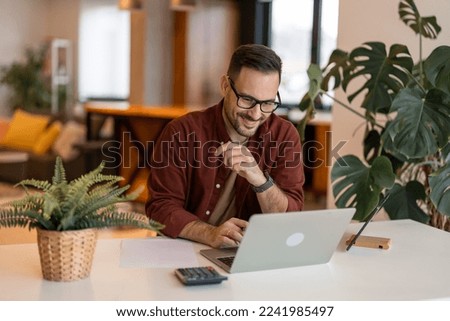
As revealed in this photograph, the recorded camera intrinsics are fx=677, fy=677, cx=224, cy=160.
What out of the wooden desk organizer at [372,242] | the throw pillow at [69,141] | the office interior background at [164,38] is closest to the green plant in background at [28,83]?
the office interior background at [164,38]

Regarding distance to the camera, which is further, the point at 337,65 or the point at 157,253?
the point at 337,65

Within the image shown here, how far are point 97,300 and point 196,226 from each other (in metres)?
0.70

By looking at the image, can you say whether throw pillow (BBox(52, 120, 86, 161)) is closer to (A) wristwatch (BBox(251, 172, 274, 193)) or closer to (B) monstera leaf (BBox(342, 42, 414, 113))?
(B) monstera leaf (BBox(342, 42, 414, 113))

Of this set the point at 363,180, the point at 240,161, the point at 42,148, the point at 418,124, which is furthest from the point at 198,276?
the point at 42,148

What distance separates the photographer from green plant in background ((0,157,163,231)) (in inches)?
67.1

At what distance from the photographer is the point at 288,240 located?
1.85 m

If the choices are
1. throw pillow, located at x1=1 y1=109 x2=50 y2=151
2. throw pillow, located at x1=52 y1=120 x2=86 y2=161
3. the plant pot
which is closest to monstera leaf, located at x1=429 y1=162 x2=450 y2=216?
the plant pot

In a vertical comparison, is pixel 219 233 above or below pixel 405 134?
below

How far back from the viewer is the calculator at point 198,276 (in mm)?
1733

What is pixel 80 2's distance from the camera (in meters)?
12.3

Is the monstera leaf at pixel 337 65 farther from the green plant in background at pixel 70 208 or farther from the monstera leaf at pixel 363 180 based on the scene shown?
the green plant in background at pixel 70 208

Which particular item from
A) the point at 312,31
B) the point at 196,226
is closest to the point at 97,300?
the point at 196,226

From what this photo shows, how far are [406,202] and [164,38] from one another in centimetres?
704

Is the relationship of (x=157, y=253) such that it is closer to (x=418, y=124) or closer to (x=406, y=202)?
(x=418, y=124)
